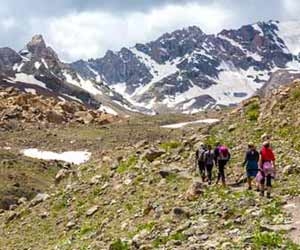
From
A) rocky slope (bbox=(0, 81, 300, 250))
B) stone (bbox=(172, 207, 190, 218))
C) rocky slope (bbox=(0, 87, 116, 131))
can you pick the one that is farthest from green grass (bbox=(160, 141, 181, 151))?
rocky slope (bbox=(0, 87, 116, 131))

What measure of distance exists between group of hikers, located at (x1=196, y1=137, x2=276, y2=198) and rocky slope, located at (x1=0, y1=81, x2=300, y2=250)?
19.1 inches

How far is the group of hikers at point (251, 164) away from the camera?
28.4 metres

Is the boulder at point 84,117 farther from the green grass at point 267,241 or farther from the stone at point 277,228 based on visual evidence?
the green grass at point 267,241

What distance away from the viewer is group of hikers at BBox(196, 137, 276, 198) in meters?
28.4

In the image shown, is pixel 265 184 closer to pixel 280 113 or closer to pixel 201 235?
pixel 201 235

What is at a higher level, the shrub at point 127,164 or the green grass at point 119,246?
the shrub at point 127,164

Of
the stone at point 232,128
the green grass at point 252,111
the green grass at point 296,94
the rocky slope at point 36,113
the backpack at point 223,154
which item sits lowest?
the rocky slope at point 36,113

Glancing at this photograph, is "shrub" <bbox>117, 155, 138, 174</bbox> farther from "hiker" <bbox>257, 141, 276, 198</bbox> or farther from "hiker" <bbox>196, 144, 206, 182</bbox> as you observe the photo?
"hiker" <bbox>257, 141, 276, 198</bbox>

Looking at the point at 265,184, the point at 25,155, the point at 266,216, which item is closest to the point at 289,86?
the point at 265,184

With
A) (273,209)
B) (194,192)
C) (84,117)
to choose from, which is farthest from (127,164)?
(84,117)

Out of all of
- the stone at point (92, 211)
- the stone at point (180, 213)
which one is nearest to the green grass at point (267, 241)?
the stone at point (180, 213)

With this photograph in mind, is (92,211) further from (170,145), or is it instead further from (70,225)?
(170,145)

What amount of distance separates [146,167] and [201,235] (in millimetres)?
14618

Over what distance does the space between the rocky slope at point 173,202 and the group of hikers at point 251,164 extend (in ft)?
1.60
